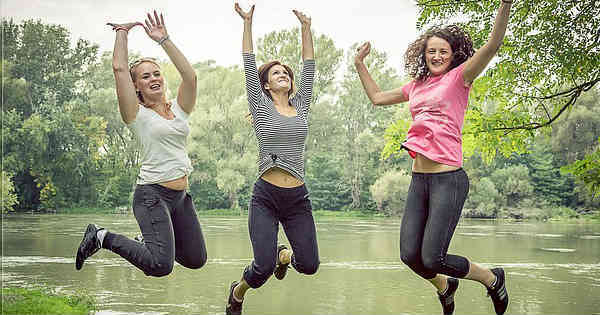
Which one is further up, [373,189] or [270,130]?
[270,130]

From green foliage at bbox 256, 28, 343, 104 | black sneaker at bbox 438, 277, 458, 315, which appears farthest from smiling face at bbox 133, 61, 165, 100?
green foliage at bbox 256, 28, 343, 104

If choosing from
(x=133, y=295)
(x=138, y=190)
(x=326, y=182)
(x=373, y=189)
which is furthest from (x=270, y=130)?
(x=326, y=182)

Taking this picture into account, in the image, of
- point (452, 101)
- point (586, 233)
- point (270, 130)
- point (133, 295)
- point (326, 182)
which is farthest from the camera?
point (326, 182)

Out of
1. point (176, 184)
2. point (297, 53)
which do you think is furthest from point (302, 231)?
point (297, 53)

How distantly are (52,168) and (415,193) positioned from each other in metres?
26.3

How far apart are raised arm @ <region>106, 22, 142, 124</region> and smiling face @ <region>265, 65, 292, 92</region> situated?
0.88 metres

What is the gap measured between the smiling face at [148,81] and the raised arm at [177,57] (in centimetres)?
14

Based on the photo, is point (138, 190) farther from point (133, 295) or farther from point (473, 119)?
point (473, 119)

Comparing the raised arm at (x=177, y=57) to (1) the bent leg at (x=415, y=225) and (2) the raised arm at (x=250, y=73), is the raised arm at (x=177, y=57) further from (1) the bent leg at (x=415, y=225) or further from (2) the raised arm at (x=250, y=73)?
(1) the bent leg at (x=415, y=225)

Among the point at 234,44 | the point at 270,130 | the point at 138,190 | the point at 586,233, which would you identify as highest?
the point at 234,44

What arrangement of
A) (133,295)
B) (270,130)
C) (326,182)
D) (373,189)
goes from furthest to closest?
(326,182)
(373,189)
(133,295)
(270,130)

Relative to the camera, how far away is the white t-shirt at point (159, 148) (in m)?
3.96

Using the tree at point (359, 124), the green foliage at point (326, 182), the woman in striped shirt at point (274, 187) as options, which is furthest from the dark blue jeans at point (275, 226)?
the green foliage at point (326, 182)

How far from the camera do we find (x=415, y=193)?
3.83 meters
